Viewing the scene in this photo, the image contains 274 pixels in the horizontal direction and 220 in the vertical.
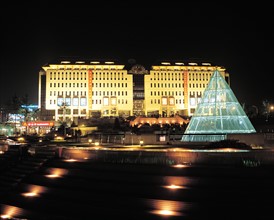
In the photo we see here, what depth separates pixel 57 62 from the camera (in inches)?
3925

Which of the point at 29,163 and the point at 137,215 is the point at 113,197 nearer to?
the point at 137,215

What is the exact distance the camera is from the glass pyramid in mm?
27703

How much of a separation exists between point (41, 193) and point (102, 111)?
280 ft

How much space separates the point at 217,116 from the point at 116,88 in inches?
2896

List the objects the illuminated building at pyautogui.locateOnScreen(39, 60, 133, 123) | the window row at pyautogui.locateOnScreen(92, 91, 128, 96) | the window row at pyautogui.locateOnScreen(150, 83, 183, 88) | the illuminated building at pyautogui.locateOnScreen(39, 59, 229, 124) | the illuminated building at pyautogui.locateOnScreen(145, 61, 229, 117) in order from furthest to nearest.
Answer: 1. the window row at pyautogui.locateOnScreen(150, 83, 183, 88)
2. the illuminated building at pyautogui.locateOnScreen(145, 61, 229, 117)
3. the window row at pyautogui.locateOnScreen(92, 91, 128, 96)
4. the illuminated building at pyautogui.locateOnScreen(39, 59, 229, 124)
5. the illuminated building at pyautogui.locateOnScreen(39, 60, 133, 123)

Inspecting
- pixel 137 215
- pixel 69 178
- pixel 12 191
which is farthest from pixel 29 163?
pixel 137 215

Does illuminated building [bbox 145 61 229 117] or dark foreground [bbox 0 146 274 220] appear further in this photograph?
illuminated building [bbox 145 61 229 117]

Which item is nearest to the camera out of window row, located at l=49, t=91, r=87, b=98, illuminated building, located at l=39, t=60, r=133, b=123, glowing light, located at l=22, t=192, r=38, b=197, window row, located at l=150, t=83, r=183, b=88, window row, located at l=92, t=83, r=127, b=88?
glowing light, located at l=22, t=192, r=38, b=197

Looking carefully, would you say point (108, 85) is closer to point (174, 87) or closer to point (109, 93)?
point (109, 93)

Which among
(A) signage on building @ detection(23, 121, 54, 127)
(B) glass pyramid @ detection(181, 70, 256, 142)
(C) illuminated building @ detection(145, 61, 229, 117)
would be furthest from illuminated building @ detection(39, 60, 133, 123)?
(B) glass pyramid @ detection(181, 70, 256, 142)

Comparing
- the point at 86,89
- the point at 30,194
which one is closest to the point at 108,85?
the point at 86,89

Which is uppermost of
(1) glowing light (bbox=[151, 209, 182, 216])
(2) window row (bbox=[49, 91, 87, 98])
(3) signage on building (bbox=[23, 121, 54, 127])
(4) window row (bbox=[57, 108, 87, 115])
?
(2) window row (bbox=[49, 91, 87, 98])

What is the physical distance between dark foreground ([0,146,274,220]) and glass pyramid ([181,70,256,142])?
1526 centimetres

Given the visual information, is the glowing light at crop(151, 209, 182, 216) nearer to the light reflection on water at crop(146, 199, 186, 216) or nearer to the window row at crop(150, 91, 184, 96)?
the light reflection on water at crop(146, 199, 186, 216)
